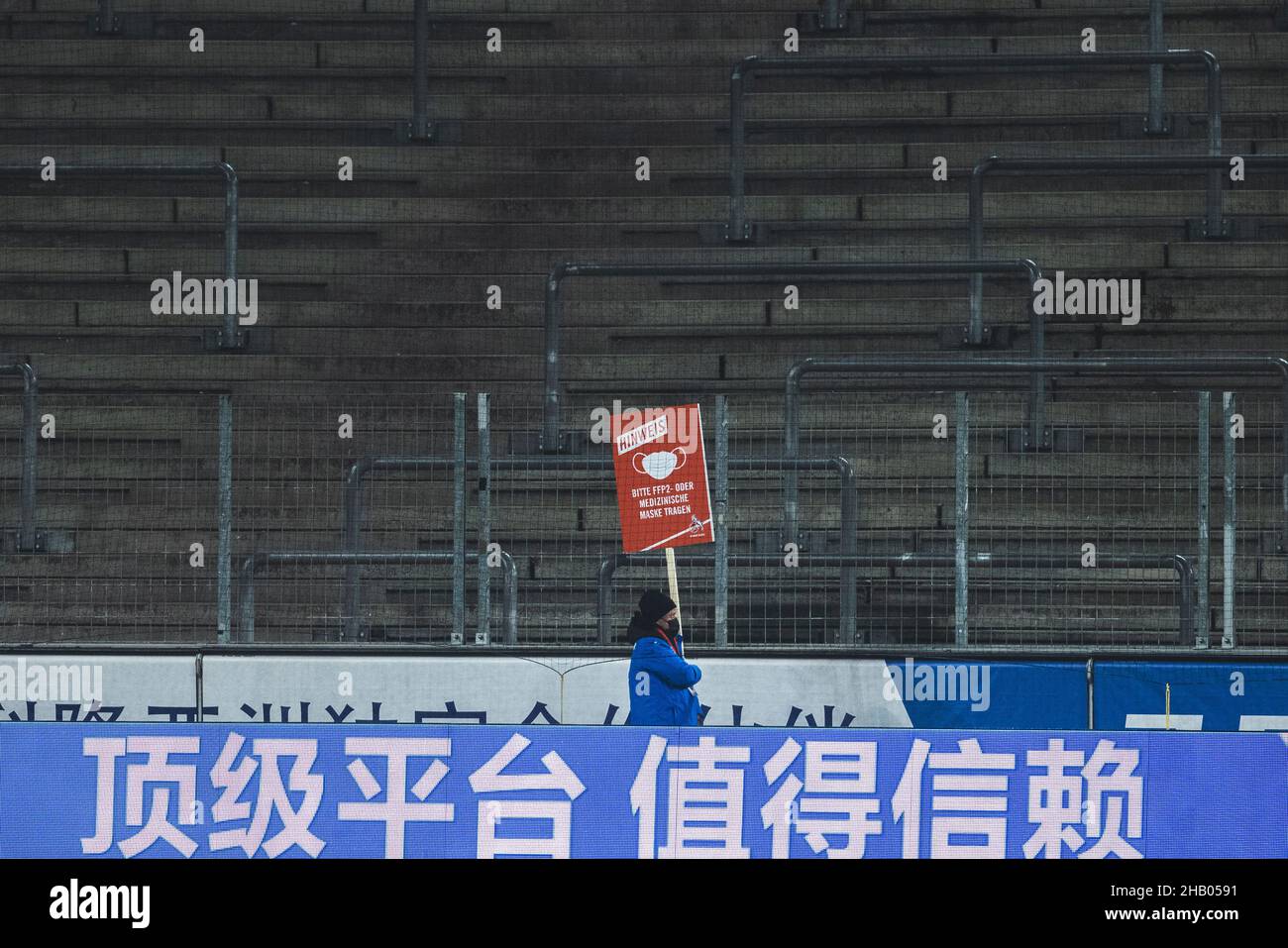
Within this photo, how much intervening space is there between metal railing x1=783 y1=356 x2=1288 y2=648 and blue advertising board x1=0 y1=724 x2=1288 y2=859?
2.47m

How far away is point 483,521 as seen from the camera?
10547 mm

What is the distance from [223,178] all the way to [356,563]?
3.69 m

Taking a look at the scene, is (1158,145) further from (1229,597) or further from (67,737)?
(67,737)

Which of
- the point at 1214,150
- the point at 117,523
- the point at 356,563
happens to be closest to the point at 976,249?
the point at 1214,150

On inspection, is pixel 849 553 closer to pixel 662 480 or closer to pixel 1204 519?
pixel 662 480

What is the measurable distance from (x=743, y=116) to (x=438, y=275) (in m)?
2.29

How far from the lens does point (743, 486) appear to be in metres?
11.2

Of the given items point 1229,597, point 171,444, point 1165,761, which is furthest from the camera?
point 171,444

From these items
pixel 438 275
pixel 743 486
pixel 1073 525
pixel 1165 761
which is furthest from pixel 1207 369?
pixel 438 275

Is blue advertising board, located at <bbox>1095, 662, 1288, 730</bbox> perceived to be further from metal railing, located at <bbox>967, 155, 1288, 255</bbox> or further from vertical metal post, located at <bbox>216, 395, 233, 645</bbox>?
vertical metal post, located at <bbox>216, 395, 233, 645</bbox>

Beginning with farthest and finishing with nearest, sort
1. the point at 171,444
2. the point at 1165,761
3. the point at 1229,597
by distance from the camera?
the point at 171,444 < the point at 1229,597 < the point at 1165,761

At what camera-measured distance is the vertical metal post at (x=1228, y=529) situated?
33.3ft

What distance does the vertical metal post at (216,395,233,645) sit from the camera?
10406mm

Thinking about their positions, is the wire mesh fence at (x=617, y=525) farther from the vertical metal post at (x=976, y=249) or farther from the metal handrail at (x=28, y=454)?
the vertical metal post at (x=976, y=249)
